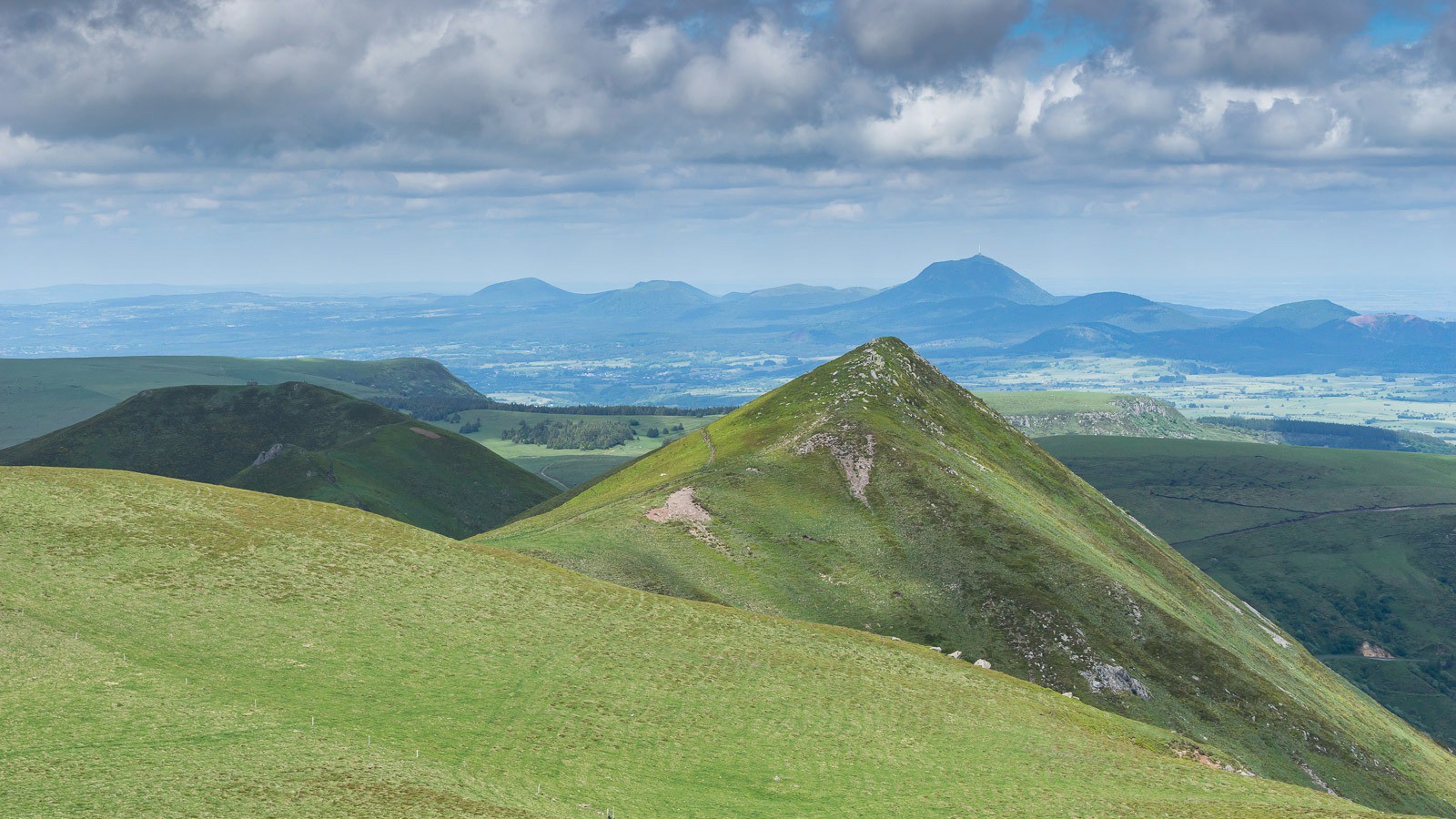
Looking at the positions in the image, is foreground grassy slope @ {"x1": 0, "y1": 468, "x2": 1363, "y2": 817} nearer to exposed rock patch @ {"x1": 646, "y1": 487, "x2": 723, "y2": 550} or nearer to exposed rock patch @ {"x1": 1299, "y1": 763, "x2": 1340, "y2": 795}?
exposed rock patch @ {"x1": 1299, "y1": 763, "x2": 1340, "y2": 795}

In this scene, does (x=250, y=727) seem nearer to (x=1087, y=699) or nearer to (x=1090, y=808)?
(x=1090, y=808)

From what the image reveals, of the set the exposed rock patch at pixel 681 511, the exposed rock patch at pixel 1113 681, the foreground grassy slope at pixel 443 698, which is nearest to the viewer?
the foreground grassy slope at pixel 443 698

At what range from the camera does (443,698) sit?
212 ft

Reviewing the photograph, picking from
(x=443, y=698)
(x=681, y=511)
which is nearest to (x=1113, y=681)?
(x=681, y=511)

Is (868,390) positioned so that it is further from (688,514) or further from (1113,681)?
(1113,681)

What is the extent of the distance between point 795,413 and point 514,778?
4421 inches

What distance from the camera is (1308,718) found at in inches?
4350

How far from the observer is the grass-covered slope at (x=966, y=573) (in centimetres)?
10612

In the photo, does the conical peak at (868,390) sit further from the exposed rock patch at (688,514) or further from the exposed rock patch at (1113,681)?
the exposed rock patch at (1113,681)

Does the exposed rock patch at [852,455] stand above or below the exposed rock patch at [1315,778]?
above

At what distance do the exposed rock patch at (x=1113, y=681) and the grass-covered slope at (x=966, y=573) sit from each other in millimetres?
196

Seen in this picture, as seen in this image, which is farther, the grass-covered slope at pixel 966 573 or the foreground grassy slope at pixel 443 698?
the grass-covered slope at pixel 966 573

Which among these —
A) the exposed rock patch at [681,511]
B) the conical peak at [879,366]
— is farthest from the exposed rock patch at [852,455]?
the conical peak at [879,366]

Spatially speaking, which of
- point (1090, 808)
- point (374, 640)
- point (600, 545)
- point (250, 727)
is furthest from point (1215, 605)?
point (250, 727)
